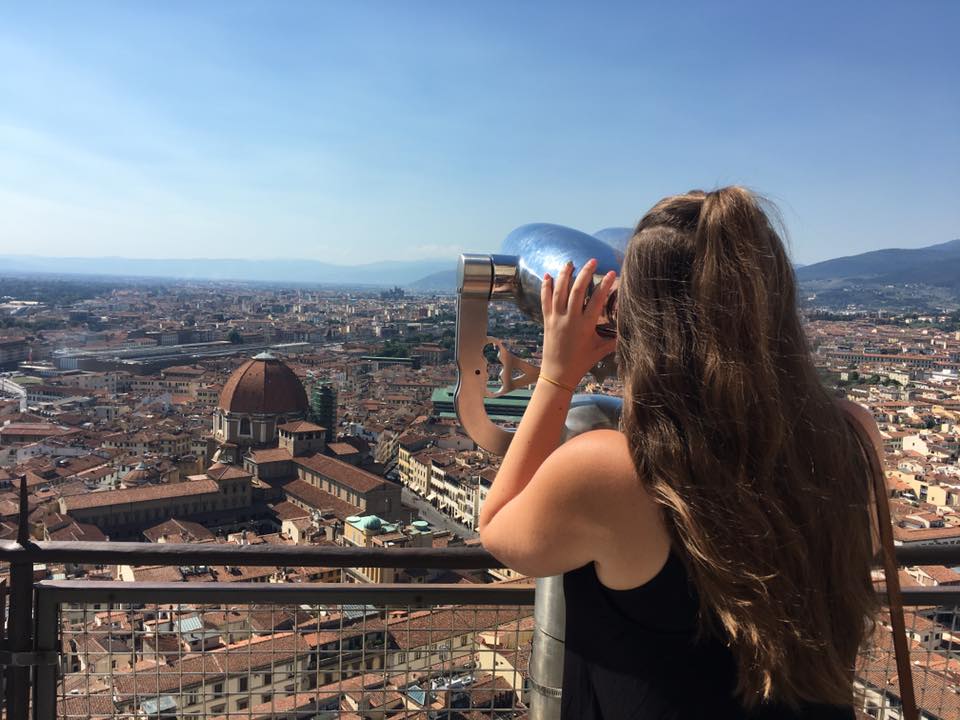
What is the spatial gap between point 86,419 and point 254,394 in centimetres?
469

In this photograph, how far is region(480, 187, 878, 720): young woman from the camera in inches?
18.9

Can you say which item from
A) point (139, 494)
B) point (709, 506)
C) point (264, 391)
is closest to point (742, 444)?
point (709, 506)

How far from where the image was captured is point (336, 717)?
1042 millimetres

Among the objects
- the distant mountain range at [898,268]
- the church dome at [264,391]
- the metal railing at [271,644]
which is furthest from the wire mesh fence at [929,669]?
the distant mountain range at [898,268]

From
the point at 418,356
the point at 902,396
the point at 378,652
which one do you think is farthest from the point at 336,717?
the point at 418,356

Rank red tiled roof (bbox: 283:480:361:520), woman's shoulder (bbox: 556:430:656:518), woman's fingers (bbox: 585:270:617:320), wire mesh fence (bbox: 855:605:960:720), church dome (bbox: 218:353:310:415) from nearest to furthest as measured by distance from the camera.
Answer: woman's shoulder (bbox: 556:430:656:518) → woman's fingers (bbox: 585:270:617:320) → wire mesh fence (bbox: 855:605:960:720) → red tiled roof (bbox: 283:480:361:520) → church dome (bbox: 218:353:310:415)

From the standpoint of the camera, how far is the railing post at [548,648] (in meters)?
0.71

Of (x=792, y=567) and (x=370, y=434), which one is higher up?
(x=792, y=567)

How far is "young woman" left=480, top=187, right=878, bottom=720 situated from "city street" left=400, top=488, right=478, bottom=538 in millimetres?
12373

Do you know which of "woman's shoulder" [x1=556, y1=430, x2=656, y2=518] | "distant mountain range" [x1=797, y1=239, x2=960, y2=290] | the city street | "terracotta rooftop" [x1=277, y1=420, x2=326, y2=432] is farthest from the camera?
"distant mountain range" [x1=797, y1=239, x2=960, y2=290]

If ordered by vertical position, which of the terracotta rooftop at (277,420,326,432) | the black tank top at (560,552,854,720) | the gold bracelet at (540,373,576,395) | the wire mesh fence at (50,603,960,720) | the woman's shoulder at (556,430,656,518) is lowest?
the terracotta rooftop at (277,420,326,432)

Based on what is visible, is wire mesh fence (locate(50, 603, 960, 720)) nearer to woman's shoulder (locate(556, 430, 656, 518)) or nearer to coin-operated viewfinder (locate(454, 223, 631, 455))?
coin-operated viewfinder (locate(454, 223, 631, 455))

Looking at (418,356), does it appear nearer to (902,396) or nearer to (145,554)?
(902,396)

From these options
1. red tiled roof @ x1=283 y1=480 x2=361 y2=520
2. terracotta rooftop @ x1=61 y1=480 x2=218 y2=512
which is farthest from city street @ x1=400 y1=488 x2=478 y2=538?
terracotta rooftop @ x1=61 y1=480 x2=218 y2=512
